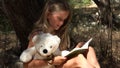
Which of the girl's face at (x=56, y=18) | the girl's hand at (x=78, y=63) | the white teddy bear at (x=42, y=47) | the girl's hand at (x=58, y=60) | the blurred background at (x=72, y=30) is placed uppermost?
the girl's face at (x=56, y=18)

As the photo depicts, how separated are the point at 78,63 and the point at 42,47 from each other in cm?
37

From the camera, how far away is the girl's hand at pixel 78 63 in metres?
3.08

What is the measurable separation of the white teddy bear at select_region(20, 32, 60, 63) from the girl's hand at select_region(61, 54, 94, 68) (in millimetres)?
160

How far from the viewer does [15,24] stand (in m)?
4.68

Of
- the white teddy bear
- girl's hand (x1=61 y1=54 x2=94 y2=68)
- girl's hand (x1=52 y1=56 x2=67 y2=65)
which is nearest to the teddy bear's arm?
the white teddy bear

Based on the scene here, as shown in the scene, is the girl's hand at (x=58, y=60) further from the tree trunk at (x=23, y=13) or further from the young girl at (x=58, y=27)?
the tree trunk at (x=23, y=13)

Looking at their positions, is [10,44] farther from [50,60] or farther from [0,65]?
[50,60]

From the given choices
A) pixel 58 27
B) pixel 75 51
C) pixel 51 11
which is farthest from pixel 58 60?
pixel 51 11

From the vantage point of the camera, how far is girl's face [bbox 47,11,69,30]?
3.10 metres

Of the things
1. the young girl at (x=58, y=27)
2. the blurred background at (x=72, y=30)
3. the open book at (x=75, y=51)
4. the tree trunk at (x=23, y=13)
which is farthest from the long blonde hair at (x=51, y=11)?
the tree trunk at (x=23, y=13)

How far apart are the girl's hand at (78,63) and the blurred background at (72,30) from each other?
144 centimetres

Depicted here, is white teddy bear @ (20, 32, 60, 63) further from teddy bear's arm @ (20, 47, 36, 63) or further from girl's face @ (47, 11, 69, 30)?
girl's face @ (47, 11, 69, 30)

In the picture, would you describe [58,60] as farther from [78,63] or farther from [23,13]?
[23,13]

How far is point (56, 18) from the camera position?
3102 millimetres
